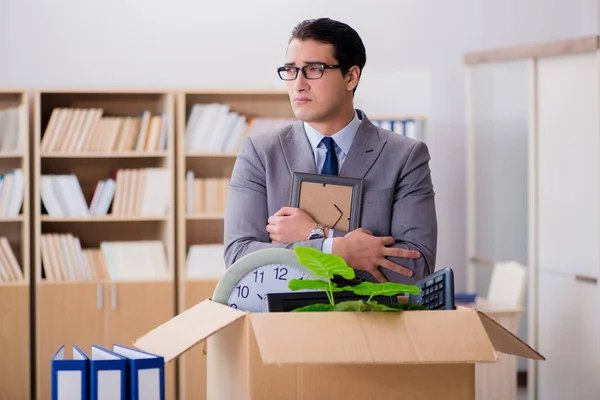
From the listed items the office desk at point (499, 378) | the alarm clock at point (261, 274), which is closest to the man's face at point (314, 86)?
the alarm clock at point (261, 274)

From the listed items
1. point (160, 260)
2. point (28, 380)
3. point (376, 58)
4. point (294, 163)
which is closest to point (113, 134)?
point (160, 260)

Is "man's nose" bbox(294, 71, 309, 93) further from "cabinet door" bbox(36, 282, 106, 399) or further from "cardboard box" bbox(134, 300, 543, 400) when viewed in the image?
"cabinet door" bbox(36, 282, 106, 399)

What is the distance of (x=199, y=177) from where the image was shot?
18.5ft

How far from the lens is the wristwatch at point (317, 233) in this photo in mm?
1938

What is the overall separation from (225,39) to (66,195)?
5.06 feet

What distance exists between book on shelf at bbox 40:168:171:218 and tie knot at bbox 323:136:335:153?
11.1 feet

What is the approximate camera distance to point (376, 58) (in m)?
6.22

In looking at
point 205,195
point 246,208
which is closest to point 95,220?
point 205,195

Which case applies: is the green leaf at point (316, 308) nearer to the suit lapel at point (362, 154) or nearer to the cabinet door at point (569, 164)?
the suit lapel at point (362, 154)

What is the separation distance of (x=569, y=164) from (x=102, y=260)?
284cm

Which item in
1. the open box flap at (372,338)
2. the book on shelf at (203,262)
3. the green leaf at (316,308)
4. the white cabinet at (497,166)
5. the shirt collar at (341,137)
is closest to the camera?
the open box flap at (372,338)

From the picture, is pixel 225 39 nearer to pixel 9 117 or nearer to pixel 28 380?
pixel 9 117

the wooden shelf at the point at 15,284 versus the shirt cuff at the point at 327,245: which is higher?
the shirt cuff at the point at 327,245

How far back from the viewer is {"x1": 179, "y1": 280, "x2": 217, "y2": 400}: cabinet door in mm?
5293
